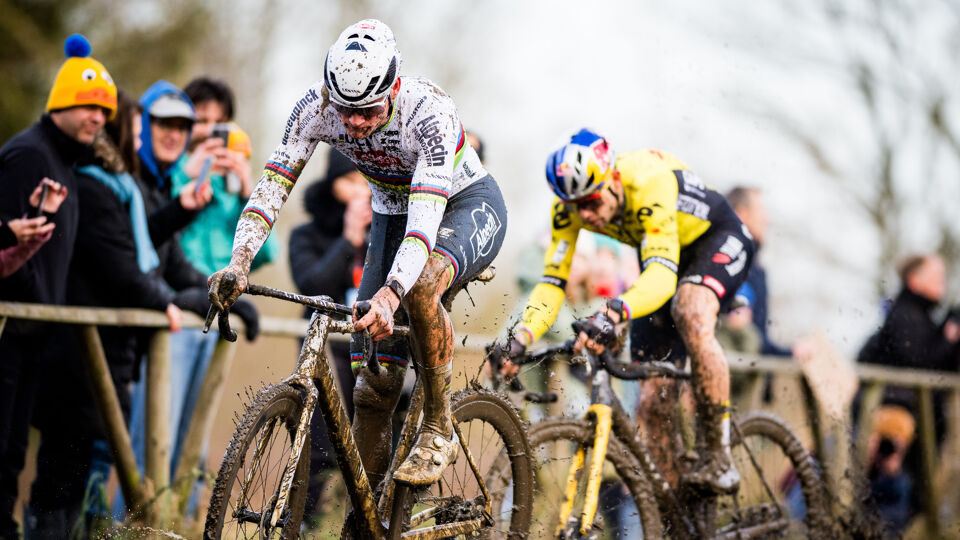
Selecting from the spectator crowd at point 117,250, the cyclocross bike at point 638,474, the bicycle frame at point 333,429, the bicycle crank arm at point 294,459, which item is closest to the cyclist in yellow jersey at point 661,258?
the cyclocross bike at point 638,474

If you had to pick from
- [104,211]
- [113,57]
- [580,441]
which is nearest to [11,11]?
[113,57]

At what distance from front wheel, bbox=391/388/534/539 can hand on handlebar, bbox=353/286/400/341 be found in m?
1.14

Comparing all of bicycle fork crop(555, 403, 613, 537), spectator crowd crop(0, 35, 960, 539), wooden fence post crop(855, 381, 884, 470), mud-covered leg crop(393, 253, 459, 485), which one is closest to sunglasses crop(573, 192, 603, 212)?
bicycle fork crop(555, 403, 613, 537)

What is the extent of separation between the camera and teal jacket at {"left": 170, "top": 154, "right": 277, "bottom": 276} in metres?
6.63

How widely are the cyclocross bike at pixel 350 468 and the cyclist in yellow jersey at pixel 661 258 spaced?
580mm

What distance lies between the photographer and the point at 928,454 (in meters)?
11.7

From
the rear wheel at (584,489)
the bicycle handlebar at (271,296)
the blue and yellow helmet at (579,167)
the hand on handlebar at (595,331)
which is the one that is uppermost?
the blue and yellow helmet at (579,167)

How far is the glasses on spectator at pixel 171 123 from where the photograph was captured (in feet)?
21.3

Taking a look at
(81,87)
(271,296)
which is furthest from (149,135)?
(271,296)

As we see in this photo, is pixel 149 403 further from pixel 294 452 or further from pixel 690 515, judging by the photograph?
pixel 690 515

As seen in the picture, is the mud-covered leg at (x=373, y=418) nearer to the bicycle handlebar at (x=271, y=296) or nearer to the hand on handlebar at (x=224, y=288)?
the bicycle handlebar at (x=271, y=296)

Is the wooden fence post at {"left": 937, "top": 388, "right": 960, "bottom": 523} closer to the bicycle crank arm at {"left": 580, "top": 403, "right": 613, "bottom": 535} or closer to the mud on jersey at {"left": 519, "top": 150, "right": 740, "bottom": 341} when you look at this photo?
the mud on jersey at {"left": 519, "top": 150, "right": 740, "bottom": 341}

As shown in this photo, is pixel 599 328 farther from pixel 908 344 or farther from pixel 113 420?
pixel 908 344

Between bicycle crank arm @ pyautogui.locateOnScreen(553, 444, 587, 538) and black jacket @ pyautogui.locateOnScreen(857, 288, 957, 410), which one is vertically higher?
black jacket @ pyautogui.locateOnScreen(857, 288, 957, 410)
